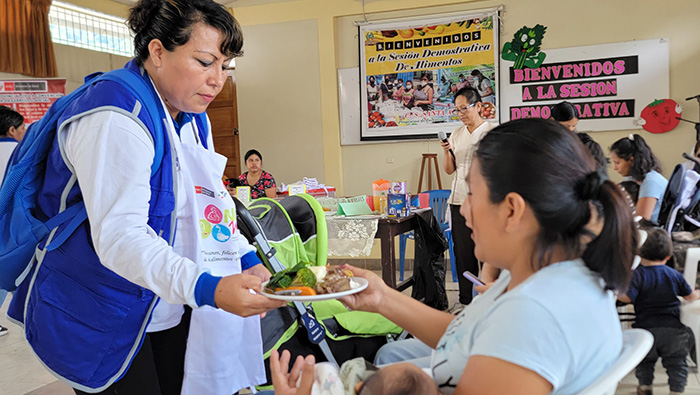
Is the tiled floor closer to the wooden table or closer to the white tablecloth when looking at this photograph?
the wooden table

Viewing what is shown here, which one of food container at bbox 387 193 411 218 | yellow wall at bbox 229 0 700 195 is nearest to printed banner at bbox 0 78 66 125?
yellow wall at bbox 229 0 700 195

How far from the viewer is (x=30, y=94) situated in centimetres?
546

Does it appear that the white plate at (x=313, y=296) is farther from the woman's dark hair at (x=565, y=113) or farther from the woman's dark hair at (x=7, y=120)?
the woman's dark hair at (x=7, y=120)

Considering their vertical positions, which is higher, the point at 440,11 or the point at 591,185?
the point at 440,11

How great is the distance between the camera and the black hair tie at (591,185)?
0.91m

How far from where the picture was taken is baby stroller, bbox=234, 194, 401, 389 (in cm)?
217

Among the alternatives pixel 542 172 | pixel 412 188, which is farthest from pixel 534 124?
pixel 412 188

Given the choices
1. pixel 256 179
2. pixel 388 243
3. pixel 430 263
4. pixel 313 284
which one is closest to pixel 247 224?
pixel 313 284

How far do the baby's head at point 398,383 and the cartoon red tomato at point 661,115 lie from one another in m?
5.46

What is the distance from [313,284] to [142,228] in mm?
438

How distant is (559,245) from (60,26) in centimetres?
627

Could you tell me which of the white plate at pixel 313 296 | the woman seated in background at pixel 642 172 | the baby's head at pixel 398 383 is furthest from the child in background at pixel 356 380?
→ the woman seated in background at pixel 642 172

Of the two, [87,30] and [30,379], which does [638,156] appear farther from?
[87,30]

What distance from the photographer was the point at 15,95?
17.6 feet
